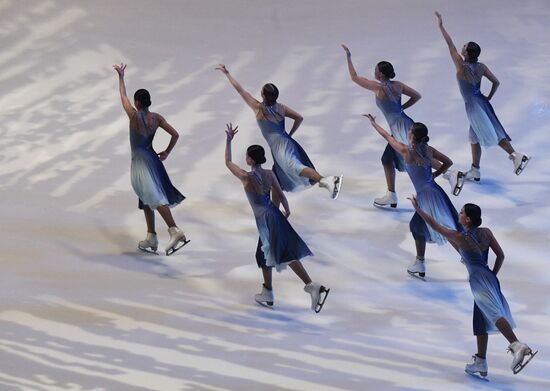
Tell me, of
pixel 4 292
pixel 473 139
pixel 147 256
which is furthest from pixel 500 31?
pixel 4 292

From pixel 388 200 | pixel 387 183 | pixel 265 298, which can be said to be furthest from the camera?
pixel 387 183

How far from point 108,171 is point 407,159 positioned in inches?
119

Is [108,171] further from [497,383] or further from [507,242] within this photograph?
[497,383]

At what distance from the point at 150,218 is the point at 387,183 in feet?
6.28

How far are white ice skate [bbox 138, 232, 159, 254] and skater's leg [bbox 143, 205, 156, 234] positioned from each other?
0.10 ft

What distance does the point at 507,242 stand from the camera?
1052 cm

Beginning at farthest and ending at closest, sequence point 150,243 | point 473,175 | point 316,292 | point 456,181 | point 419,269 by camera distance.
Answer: point 473,175 → point 456,181 → point 150,243 → point 419,269 → point 316,292

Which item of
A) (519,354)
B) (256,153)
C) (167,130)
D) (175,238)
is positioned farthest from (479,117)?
(519,354)

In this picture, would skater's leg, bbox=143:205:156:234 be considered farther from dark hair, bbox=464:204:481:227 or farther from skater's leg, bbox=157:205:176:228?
dark hair, bbox=464:204:481:227

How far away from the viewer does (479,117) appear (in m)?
11.7

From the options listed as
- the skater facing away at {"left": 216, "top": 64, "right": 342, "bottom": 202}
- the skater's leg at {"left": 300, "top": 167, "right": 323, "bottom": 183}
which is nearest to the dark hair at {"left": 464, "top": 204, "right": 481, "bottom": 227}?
the skater's leg at {"left": 300, "top": 167, "right": 323, "bottom": 183}

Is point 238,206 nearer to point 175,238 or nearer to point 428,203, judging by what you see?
point 175,238

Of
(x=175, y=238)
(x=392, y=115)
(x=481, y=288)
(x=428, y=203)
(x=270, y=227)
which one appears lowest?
(x=481, y=288)

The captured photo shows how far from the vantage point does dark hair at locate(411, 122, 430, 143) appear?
9.80 m
